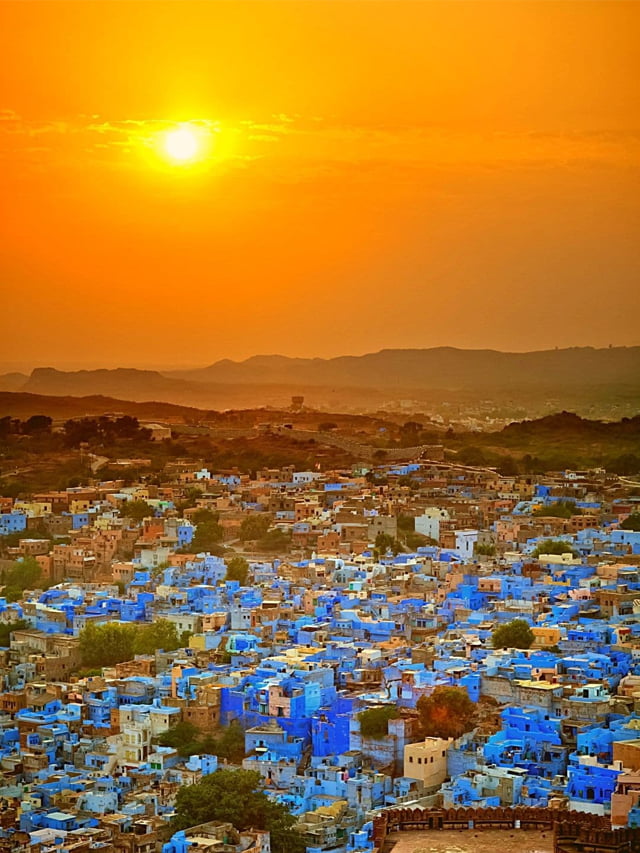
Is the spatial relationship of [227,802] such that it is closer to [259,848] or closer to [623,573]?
[259,848]

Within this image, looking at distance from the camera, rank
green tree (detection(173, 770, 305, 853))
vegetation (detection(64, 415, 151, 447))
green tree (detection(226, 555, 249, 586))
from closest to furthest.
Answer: green tree (detection(173, 770, 305, 853)) → green tree (detection(226, 555, 249, 586)) → vegetation (detection(64, 415, 151, 447))

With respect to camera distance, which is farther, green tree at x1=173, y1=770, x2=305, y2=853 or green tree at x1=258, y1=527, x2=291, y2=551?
green tree at x1=258, y1=527, x2=291, y2=551

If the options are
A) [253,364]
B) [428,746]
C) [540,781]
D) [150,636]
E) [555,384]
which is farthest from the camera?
[555,384]

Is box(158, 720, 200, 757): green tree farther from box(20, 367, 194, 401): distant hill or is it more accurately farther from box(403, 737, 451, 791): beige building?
box(20, 367, 194, 401): distant hill

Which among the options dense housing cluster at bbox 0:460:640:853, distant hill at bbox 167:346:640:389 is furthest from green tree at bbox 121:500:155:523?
distant hill at bbox 167:346:640:389

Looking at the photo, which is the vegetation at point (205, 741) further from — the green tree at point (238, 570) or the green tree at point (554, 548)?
the green tree at point (554, 548)

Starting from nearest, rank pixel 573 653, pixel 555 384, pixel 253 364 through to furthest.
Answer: pixel 573 653, pixel 253 364, pixel 555 384

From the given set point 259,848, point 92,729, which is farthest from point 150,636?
point 259,848
